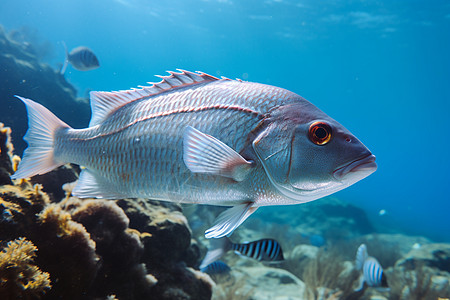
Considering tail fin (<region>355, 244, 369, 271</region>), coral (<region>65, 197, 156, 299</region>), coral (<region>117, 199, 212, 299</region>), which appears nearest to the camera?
coral (<region>65, 197, 156, 299</region>)

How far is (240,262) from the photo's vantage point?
831 cm

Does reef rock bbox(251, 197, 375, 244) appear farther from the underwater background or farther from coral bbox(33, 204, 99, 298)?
coral bbox(33, 204, 99, 298)

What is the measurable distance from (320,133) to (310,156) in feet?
0.46

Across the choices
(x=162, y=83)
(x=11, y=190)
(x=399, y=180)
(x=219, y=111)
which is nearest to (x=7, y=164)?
(x=11, y=190)

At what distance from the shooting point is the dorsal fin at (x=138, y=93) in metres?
1.83

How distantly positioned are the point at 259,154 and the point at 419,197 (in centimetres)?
17784

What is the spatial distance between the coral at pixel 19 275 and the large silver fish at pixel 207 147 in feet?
1.60

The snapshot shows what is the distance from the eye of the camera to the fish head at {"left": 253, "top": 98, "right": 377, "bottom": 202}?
1.28 meters

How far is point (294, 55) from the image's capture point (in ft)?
186

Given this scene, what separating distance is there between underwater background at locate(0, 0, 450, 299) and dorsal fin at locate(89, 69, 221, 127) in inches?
272

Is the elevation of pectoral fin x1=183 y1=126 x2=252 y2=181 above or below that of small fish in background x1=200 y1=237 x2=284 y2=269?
above

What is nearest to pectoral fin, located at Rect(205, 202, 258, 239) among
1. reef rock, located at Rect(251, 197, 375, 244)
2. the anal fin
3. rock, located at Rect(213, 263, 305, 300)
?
the anal fin

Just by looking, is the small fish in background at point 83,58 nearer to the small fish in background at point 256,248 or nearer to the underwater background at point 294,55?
the underwater background at point 294,55

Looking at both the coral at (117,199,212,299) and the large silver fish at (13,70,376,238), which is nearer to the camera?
the large silver fish at (13,70,376,238)
